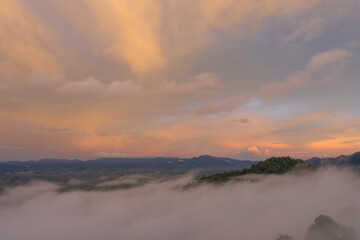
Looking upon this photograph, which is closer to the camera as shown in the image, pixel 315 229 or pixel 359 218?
pixel 315 229

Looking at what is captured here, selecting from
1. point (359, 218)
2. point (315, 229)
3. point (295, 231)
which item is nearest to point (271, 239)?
Answer: point (295, 231)

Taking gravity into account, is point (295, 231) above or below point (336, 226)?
below

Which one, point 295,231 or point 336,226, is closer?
point 336,226

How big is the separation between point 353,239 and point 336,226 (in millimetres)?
6202

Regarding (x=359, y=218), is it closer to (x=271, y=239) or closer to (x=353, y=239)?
(x=353, y=239)

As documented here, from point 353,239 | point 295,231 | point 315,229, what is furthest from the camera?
point 295,231

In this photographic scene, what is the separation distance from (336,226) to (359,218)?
51510 millimetres

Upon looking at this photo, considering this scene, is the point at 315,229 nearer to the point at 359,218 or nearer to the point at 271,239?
the point at 359,218

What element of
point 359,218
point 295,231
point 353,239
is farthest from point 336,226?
point 295,231

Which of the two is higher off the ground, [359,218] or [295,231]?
[359,218]

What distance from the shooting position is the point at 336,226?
3364 inches

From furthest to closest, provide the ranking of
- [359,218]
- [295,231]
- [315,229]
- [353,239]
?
[295,231], [359,218], [315,229], [353,239]

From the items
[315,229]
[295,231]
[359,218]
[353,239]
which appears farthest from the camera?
[295,231]

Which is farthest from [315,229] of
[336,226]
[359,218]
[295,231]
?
[295,231]
